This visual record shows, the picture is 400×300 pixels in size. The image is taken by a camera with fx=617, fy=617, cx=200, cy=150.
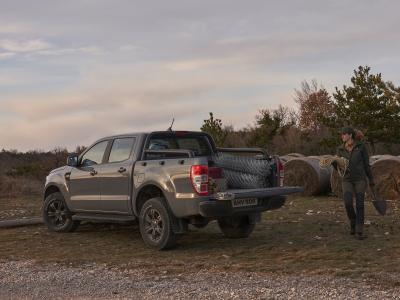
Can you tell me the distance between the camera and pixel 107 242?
409 inches

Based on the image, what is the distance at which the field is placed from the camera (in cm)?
779

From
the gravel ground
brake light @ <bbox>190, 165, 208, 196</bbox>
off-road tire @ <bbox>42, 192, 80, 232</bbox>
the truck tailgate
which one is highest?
brake light @ <bbox>190, 165, 208, 196</bbox>

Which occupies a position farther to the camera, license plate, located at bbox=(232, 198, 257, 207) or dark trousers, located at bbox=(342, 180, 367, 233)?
dark trousers, located at bbox=(342, 180, 367, 233)

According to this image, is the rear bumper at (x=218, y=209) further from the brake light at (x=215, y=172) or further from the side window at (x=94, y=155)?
the side window at (x=94, y=155)

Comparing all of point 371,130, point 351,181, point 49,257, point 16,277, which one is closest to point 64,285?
point 16,277

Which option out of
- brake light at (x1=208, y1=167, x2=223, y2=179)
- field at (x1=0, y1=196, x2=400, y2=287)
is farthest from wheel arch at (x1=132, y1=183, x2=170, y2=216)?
brake light at (x1=208, y1=167, x2=223, y2=179)

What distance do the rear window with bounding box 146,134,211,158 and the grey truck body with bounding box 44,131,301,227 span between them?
A: 2 cm

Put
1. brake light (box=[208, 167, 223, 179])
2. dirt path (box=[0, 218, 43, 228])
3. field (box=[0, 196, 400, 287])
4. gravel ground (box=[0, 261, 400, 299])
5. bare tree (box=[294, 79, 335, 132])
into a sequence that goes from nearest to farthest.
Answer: gravel ground (box=[0, 261, 400, 299]) < field (box=[0, 196, 400, 287]) < brake light (box=[208, 167, 223, 179]) < dirt path (box=[0, 218, 43, 228]) < bare tree (box=[294, 79, 335, 132])

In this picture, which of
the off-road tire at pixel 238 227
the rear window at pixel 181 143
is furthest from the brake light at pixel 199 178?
the off-road tire at pixel 238 227

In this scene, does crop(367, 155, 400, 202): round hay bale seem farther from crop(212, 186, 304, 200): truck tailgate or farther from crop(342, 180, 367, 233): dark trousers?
crop(212, 186, 304, 200): truck tailgate

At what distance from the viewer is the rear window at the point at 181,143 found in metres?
9.98

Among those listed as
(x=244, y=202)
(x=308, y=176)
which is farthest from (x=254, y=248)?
(x=308, y=176)

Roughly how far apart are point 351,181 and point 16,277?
531 centimetres

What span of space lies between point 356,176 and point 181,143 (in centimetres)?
290
